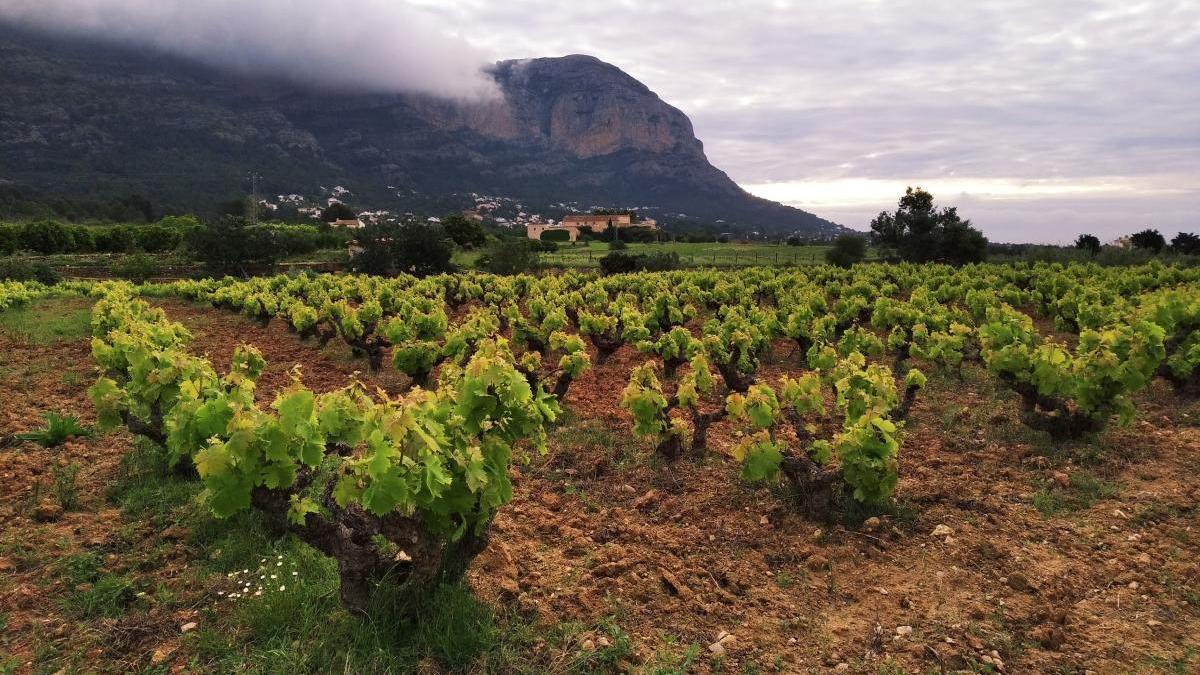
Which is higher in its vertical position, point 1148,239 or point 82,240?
point 1148,239

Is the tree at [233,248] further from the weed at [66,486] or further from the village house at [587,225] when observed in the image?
the village house at [587,225]

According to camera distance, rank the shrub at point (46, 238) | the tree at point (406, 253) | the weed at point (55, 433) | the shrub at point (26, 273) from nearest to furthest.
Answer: the weed at point (55, 433) → the shrub at point (26, 273) → the tree at point (406, 253) → the shrub at point (46, 238)

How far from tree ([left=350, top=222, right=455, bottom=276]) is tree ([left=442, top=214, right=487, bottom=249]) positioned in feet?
56.8

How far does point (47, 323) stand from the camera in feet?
57.7

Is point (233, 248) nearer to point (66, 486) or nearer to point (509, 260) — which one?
point (509, 260)

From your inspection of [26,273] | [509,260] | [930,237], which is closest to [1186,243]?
[930,237]

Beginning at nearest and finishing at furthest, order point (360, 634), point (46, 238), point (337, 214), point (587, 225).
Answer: point (360, 634)
point (46, 238)
point (337, 214)
point (587, 225)

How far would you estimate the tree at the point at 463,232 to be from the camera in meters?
57.5

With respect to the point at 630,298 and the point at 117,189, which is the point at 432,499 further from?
the point at 117,189

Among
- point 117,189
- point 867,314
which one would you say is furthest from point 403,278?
point 117,189

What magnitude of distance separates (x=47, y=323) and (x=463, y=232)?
41800mm

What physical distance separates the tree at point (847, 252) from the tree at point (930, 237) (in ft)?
6.89

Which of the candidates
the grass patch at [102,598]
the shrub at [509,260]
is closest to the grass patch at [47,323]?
the grass patch at [102,598]

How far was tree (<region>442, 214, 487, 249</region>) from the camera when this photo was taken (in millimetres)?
57531
